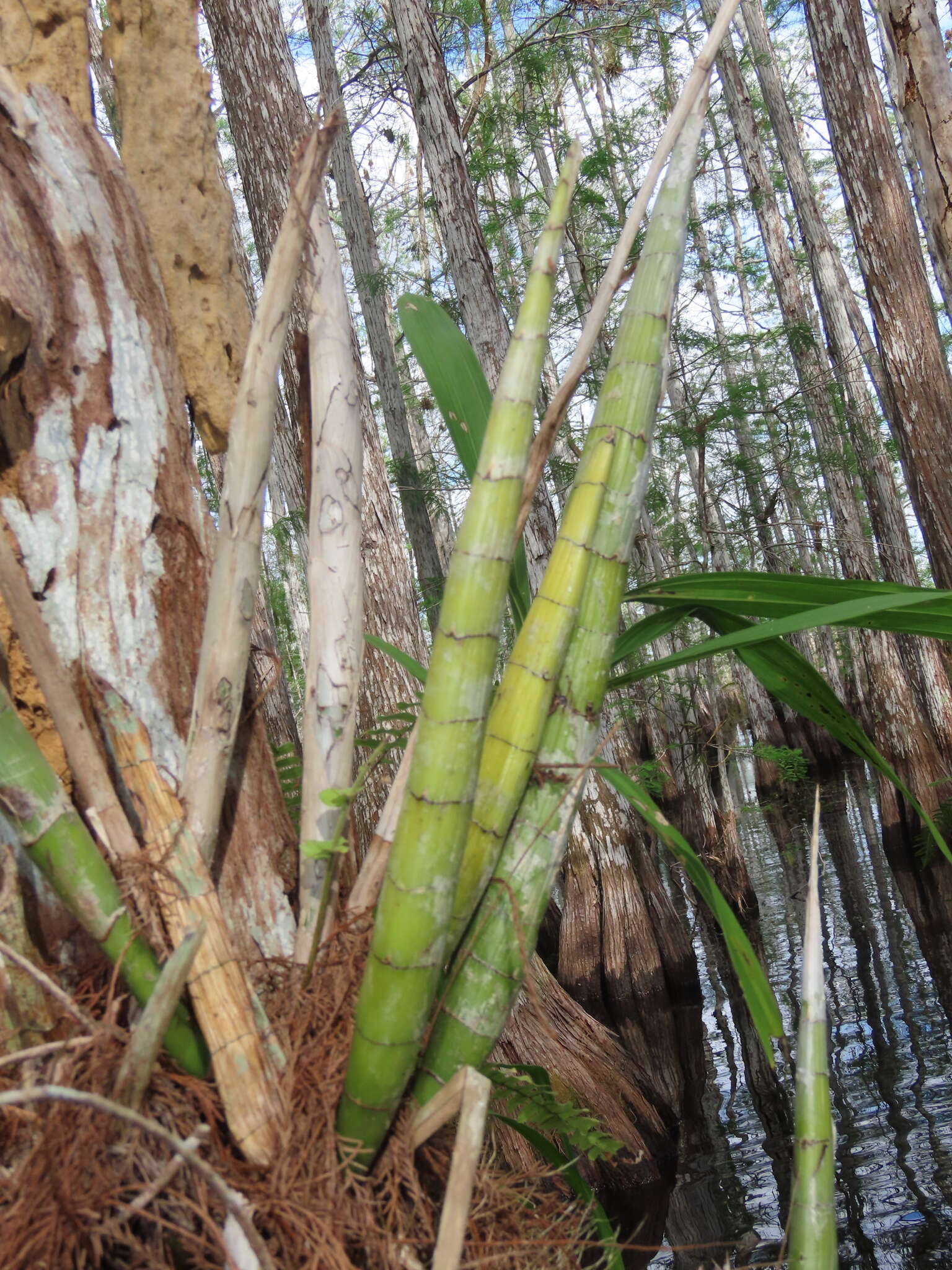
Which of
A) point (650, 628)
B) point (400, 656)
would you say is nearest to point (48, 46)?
point (400, 656)

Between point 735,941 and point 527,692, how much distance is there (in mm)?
297

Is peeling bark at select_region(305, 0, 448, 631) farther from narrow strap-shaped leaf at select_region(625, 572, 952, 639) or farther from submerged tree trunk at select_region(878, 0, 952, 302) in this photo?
narrow strap-shaped leaf at select_region(625, 572, 952, 639)

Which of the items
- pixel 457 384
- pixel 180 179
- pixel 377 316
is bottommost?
pixel 457 384

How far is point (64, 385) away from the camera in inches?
36.5

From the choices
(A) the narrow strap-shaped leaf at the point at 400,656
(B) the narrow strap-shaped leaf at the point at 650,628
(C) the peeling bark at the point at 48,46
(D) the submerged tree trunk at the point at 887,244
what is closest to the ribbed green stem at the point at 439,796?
(B) the narrow strap-shaped leaf at the point at 650,628

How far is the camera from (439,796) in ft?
2.39

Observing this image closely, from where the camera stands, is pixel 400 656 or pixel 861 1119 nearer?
pixel 400 656

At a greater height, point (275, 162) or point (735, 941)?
point (275, 162)

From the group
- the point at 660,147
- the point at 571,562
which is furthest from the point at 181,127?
the point at 571,562

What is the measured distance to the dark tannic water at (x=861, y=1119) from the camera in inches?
101

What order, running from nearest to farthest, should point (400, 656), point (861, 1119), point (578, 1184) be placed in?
1. point (578, 1184)
2. point (400, 656)
3. point (861, 1119)

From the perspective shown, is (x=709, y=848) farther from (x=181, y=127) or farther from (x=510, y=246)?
(x=510, y=246)

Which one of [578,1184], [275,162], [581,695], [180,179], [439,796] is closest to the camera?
[439,796]

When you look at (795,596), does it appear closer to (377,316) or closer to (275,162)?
(275,162)
